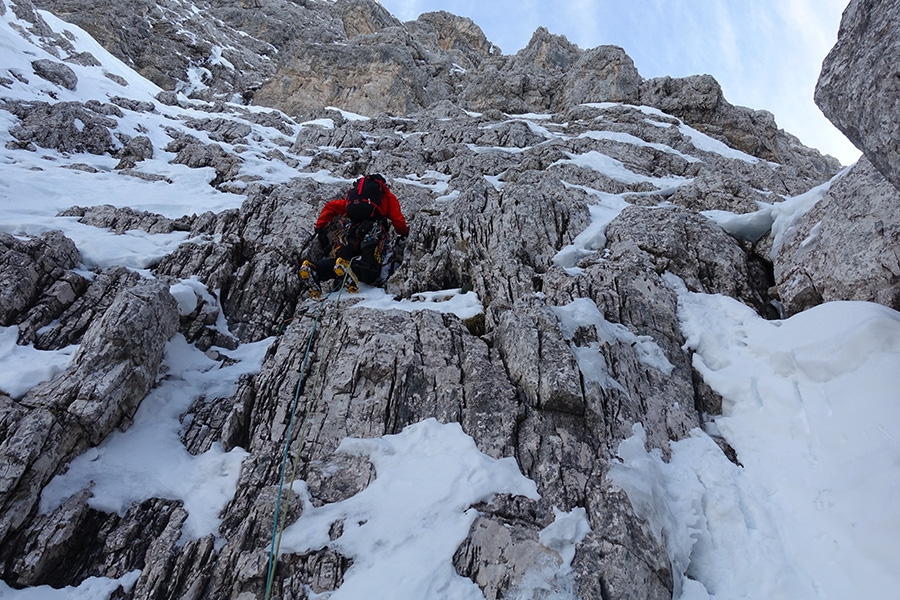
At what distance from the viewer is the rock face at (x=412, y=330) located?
14.8 ft

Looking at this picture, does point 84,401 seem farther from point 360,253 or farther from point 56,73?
point 56,73

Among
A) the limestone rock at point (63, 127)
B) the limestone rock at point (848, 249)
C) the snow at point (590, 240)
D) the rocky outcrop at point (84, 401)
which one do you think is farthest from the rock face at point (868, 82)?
the limestone rock at point (63, 127)

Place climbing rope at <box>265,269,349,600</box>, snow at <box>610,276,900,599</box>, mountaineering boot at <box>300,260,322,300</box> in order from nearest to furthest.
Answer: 1. snow at <box>610,276,900,599</box>
2. climbing rope at <box>265,269,349,600</box>
3. mountaineering boot at <box>300,260,322,300</box>

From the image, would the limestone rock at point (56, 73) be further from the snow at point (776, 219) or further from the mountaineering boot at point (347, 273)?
the snow at point (776, 219)

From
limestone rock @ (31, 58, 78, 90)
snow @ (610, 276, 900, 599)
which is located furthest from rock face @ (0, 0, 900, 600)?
limestone rock @ (31, 58, 78, 90)

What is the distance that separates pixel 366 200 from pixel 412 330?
418cm

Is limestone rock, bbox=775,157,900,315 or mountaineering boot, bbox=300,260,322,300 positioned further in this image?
mountaineering boot, bbox=300,260,322,300

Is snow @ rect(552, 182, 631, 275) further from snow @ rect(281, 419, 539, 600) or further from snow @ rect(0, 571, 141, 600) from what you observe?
snow @ rect(0, 571, 141, 600)

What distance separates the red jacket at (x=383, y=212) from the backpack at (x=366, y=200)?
14cm

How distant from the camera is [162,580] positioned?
4.37 metres

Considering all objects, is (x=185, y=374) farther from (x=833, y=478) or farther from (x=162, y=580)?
(x=833, y=478)

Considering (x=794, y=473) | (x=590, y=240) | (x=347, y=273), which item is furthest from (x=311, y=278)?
(x=794, y=473)

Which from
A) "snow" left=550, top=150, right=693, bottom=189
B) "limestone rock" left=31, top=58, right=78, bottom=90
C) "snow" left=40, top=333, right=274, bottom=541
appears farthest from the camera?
"limestone rock" left=31, top=58, right=78, bottom=90

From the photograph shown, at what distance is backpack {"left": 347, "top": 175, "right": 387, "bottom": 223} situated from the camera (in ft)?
33.0
